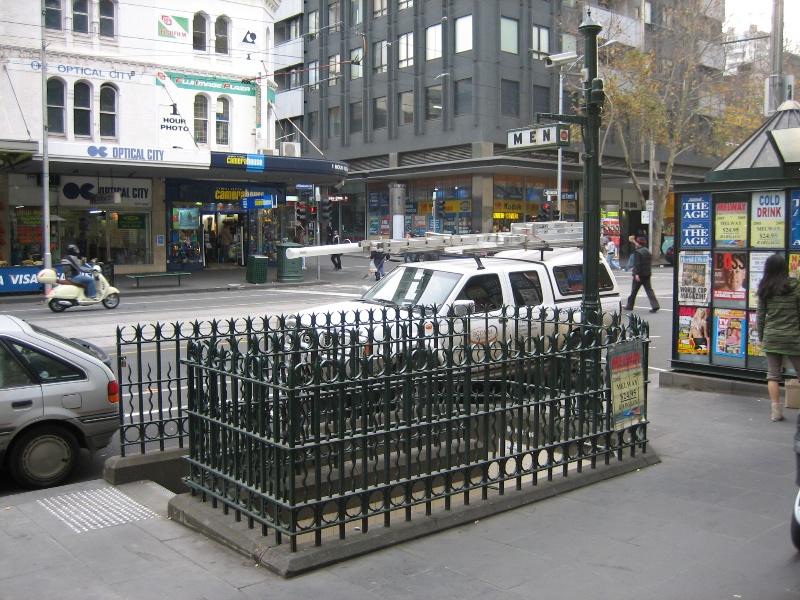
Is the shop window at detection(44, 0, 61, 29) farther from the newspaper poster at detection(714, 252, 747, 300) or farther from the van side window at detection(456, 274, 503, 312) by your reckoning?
the newspaper poster at detection(714, 252, 747, 300)

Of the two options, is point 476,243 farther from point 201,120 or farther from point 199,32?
point 199,32

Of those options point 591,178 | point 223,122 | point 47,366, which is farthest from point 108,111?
point 591,178

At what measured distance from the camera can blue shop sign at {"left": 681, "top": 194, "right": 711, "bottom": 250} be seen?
10211 mm

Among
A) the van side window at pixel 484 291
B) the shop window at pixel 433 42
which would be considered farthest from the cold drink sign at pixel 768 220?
the shop window at pixel 433 42

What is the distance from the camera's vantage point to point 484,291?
1057 cm

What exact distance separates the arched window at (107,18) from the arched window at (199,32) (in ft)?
10.8

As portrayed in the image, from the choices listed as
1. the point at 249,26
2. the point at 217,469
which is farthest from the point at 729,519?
the point at 249,26

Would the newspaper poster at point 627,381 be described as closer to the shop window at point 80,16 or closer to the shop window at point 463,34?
the shop window at point 80,16

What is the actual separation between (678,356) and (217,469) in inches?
279

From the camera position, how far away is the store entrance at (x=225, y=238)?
1486 inches

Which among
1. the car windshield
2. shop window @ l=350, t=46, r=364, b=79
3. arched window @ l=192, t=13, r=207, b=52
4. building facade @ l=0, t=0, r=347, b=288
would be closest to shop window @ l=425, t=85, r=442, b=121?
shop window @ l=350, t=46, r=364, b=79

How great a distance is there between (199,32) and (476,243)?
24.7 metres

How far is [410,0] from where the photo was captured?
160 feet

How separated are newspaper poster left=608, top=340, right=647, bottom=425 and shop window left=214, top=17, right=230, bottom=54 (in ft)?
97.3
